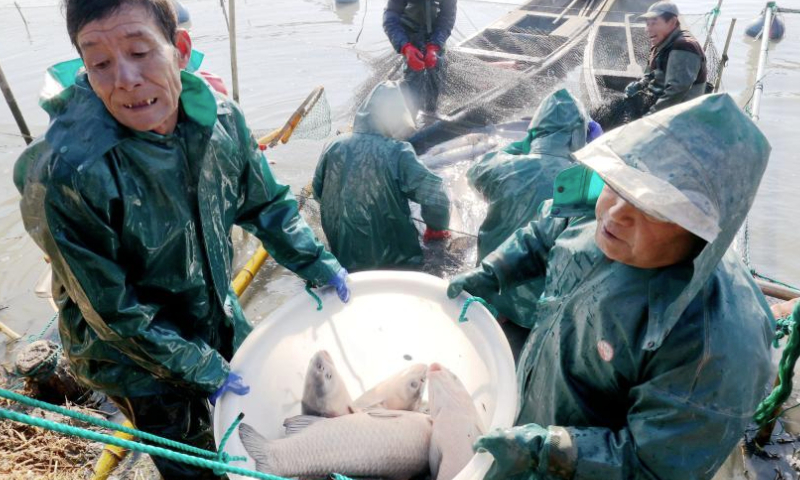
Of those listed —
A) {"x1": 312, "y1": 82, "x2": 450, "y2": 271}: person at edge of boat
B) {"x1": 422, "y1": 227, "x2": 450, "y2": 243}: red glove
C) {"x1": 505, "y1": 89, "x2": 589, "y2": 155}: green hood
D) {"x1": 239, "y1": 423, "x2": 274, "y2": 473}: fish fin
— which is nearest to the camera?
{"x1": 239, "y1": 423, "x2": 274, "y2": 473}: fish fin

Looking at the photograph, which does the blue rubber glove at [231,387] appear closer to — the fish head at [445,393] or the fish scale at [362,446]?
the fish scale at [362,446]

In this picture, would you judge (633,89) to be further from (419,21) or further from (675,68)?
(419,21)

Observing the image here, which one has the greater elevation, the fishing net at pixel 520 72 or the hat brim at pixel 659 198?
the hat brim at pixel 659 198

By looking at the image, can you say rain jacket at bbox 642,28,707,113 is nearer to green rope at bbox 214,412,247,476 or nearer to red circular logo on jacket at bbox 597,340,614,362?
red circular logo on jacket at bbox 597,340,614,362

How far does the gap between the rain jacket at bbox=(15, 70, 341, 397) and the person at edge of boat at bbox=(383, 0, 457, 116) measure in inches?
173

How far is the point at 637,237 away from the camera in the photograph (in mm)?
1441

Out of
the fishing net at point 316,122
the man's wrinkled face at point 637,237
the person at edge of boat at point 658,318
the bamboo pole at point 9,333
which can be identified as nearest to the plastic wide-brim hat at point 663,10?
the fishing net at point 316,122

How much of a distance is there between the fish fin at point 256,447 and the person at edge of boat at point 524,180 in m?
1.91

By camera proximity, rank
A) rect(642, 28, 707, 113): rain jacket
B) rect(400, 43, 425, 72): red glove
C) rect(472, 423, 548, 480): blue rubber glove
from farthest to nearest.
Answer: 1. rect(400, 43, 425, 72): red glove
2. rect(642, 28, 707, 113): rain jacket
3. rect(472, 423, 548, 480): blue rubber glove

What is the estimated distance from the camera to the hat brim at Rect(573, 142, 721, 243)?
4.01ft

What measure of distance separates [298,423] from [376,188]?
6.37 ft

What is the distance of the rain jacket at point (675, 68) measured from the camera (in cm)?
597

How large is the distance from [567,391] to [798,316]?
160 centimetres

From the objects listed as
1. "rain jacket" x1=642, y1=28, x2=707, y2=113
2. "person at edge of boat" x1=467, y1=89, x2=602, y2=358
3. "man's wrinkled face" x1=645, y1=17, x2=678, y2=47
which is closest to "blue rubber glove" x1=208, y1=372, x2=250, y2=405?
"person at edge of boat" x1=467, y1=89, x2=602, y2=358
